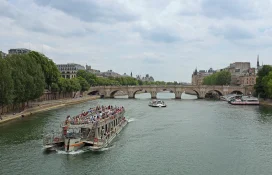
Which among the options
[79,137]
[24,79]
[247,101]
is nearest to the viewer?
[79,137]

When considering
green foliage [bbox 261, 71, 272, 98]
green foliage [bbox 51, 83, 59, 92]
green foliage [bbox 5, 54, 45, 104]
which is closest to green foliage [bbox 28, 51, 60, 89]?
green foliage [bbox 51, 83, 59, 92]

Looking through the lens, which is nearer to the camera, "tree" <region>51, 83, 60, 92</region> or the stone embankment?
the stone embankment

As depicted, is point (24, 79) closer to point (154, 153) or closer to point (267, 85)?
point (154, 153)

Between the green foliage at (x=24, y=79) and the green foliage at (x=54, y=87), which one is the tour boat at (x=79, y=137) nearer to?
the green foliage at (x=24, y=79)

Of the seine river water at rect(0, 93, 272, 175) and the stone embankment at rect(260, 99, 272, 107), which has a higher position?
the stone embankment at rect(260, 99, 272, 107)

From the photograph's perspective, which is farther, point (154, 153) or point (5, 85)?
point (5, 85)

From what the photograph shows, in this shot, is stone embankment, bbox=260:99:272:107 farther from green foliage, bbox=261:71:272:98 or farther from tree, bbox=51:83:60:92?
tree, bbox=51:83:60:92

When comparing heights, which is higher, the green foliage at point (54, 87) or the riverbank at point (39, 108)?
the green foliage at point (54, 87)

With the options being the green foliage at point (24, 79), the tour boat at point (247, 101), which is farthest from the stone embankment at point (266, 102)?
the green foliage at point (24, 79)

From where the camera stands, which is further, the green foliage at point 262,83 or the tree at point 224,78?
the tree at point 224,78

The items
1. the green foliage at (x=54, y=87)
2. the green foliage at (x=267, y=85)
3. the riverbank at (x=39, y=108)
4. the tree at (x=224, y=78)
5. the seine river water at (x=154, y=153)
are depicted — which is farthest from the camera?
the tree at (x=224, y=78)

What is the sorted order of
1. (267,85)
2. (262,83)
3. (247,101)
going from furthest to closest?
(247,101), (262,83), (267,85)

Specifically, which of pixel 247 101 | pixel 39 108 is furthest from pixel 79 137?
pixel 247 101

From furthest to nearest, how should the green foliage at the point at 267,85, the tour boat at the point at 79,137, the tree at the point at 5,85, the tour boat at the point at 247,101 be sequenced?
the tour boat at the point at 247,101 → the green foliage at the point at 267,85 → the tree at the point at 5,85 → the tour boat at the point at 79,137
